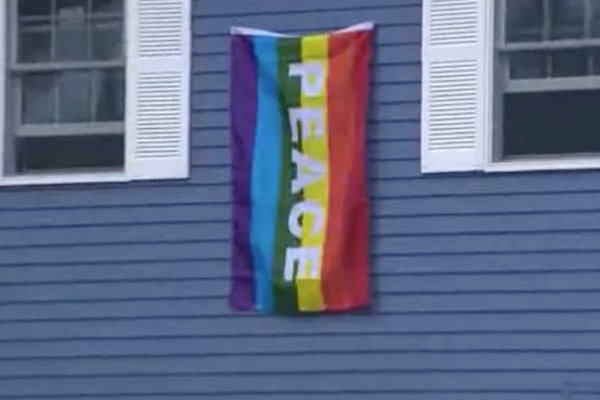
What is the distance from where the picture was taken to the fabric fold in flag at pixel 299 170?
488 inches

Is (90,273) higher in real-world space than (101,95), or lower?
lower

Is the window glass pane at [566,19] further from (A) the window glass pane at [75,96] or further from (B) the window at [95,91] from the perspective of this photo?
(A) the window glass pane at [75,96]

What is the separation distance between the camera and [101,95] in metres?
13.2

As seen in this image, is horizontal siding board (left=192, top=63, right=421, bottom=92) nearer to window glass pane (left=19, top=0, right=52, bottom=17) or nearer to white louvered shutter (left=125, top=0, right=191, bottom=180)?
white louvered shutter (left=125, top=0, right=191, bottom=180)

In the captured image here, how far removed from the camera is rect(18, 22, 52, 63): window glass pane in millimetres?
13305

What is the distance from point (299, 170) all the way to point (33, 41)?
78.2 inches

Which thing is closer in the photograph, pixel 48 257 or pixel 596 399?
pixel 596 399

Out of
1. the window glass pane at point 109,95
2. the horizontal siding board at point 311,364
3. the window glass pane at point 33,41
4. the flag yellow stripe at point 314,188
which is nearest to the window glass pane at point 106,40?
the window glass pane at point 109,95

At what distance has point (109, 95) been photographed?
→ 13156 mm

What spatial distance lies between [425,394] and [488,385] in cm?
38

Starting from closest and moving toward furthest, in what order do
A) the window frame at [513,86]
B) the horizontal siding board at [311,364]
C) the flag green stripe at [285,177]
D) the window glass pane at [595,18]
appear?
the horizontal siding board at [311,364] → the window frame at [513,86] → the window glass pane at [595,18] → the flag green stripe at [285,177]

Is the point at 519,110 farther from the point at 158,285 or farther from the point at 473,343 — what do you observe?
the point at 158,285

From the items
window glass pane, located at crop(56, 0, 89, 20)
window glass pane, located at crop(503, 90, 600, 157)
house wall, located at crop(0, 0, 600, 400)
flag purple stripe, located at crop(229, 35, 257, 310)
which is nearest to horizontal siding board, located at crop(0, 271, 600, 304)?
house wall, located at crop(0, 0, 600, 400)

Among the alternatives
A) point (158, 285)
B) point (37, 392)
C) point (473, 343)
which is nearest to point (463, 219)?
point (473, 343)
